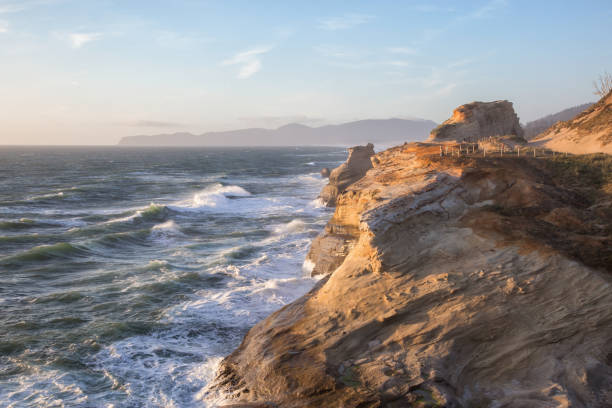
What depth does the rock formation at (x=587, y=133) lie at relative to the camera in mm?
20016

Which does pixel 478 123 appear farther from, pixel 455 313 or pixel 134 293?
pixel 134 293

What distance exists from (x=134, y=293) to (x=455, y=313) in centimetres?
1376

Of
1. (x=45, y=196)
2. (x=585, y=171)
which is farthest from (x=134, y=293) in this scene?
(x=45, y=196)

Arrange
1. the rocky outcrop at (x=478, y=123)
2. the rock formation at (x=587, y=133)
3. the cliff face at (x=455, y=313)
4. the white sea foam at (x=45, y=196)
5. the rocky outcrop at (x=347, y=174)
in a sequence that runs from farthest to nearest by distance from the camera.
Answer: the white sea foam at (x=45, y=196)
the rocky outcrop at (x=347, y=174)
the rocky outcrop at (x=478, y=123)
the rock formation at (x=587, y=133)
the cliff face at (x=455, y=313)

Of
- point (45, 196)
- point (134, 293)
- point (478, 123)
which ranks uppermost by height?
point (478, 123)

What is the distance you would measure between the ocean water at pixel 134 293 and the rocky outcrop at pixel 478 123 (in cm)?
1100

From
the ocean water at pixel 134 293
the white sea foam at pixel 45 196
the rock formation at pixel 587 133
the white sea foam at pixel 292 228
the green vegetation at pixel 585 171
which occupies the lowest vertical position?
the ocean water at pixel 134 293

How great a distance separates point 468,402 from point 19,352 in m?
13.1

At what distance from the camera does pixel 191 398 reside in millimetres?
10859

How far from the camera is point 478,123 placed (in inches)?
1181

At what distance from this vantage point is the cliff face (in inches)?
351

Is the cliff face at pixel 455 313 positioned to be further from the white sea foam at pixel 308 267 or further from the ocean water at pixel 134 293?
the white sea foam at pixel 308 267

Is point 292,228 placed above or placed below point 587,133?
below

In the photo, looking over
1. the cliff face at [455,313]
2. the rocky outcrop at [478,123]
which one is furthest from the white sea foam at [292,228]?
the cliff face at [455,313]
